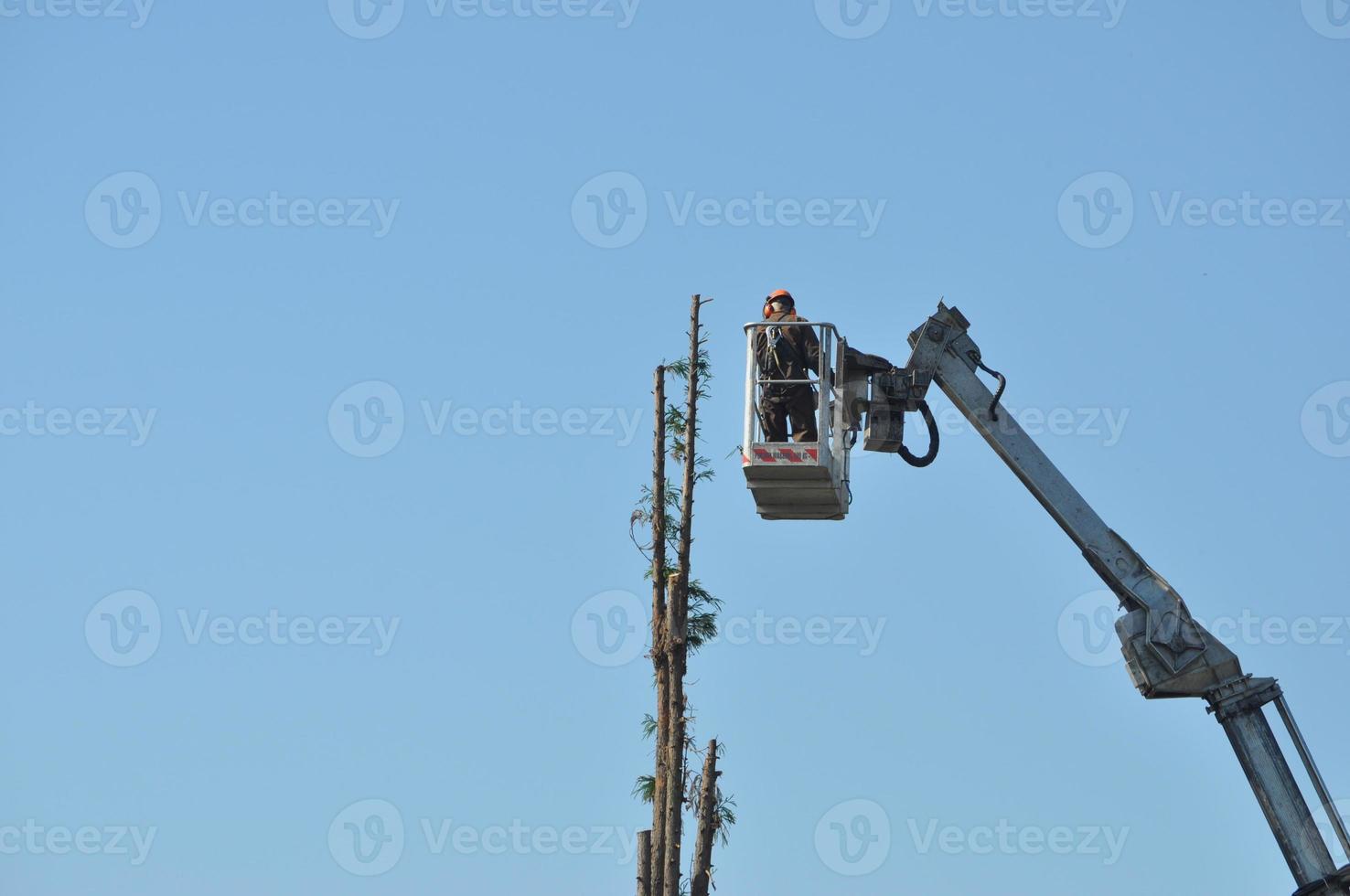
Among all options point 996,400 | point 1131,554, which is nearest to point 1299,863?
point 1131,554

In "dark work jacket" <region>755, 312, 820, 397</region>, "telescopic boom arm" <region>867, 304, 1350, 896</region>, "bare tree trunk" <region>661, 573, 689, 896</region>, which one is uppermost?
"bare tree trunk" <region>661, 573, 689, 896</region>

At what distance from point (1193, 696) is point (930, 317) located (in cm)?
371

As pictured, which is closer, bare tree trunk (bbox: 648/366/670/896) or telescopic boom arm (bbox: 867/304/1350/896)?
telescopic boom arm (bbox: 867/304/1350/896)

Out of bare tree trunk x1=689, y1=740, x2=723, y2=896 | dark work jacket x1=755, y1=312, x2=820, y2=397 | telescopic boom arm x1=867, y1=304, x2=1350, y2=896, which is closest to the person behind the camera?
telescopic boom arm x1=867, y1=304, x2=1350, y2=896

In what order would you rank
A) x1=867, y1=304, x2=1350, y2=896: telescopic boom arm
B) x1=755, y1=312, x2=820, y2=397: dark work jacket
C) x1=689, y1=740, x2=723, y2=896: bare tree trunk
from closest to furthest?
x1=867, y1=304, x2=1350, y2=896: telescopic boom arm
x1=755, y1=312, x2=820, y2=397: dark work jacket
x1=689, y1=740, x2=723, y2=896: bare tree trunk

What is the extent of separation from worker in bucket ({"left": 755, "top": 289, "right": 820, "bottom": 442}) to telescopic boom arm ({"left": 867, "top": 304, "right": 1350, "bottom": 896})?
0.61 metres

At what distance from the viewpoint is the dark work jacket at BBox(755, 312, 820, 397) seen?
16.1 m

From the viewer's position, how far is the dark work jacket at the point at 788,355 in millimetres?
16141

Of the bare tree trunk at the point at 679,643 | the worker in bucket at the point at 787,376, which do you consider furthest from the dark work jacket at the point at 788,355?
the bare tree trunk at the point at 679,643

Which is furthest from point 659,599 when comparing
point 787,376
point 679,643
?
point 787,376

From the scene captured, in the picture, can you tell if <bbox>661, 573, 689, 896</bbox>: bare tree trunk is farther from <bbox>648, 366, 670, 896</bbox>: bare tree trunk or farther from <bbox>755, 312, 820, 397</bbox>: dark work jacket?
<bbox>755, 312, 820, 397</bbox>: dark work jacket

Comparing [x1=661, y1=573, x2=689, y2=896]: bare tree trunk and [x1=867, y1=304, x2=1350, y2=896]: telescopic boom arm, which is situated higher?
[x1=661, y1=573, x2=689, y2=896]: bare tree trunk

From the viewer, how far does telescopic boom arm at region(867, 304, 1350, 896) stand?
15.6 m

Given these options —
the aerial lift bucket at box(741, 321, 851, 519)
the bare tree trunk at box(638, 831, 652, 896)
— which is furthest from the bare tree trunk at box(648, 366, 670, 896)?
the aerial lift bucket at box(741, 321, 851, 519)
